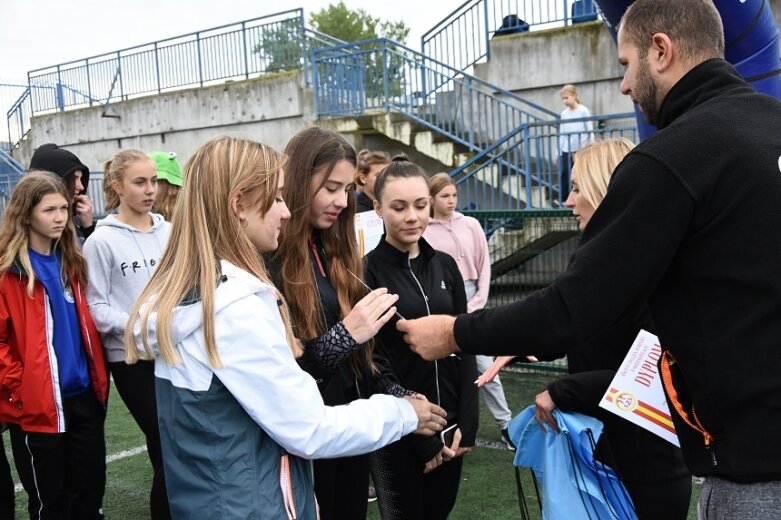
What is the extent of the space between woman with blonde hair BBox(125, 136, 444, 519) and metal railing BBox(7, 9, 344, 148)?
1500 centimetres

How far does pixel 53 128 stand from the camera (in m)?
22.2

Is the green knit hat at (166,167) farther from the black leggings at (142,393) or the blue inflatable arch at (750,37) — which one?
the blue inflatable arch at (750,37)

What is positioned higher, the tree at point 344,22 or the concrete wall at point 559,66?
the tree at point 344,22

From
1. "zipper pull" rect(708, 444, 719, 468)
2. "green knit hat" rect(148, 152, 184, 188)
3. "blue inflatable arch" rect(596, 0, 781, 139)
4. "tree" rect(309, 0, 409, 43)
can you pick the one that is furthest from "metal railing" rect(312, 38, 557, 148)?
"tree" rect(309, 0, 409, 43)

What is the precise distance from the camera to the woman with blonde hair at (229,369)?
1.85 meters

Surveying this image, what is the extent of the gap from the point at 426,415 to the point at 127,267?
2401 millimetres

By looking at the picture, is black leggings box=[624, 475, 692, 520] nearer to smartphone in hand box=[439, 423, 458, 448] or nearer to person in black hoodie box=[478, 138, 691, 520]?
person in black hoodie box=[478, 138, 691, 520]

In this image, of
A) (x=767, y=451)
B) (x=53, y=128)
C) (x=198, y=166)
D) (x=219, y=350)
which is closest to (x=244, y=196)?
(x=198, y=166)

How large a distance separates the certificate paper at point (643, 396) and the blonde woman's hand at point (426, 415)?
21.8 inches

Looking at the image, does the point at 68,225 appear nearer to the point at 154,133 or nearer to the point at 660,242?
the point at 660,242

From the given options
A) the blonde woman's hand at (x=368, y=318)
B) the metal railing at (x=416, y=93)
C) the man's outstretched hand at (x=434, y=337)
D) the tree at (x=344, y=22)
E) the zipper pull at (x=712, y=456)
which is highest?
the tree at (x=344, y=22)

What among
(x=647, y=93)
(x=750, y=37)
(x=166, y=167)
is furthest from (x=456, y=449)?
(x=166, y=167)

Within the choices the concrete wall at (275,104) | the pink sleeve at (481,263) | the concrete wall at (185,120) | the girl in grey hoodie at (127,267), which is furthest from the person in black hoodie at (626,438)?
the concrete wall at (185,120)

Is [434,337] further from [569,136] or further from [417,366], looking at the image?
[569,136]
